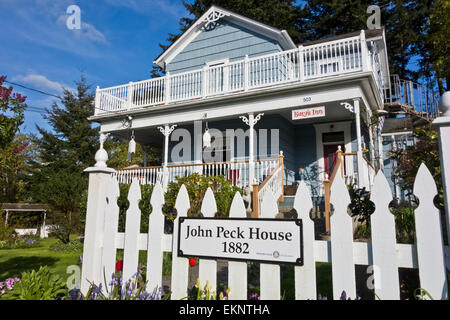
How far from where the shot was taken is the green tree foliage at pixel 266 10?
20.5 meters

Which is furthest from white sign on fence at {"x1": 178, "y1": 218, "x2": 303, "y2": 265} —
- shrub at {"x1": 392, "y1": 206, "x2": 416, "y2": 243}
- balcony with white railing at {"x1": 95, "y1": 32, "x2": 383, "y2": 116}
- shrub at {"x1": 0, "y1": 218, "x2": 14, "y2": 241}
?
shrub at {"x1": 0, "y1": 218, "x2": 14, "y2": 241}

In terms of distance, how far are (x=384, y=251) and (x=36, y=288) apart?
258cm

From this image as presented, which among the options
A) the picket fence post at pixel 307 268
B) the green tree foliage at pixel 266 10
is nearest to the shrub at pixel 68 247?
the picket fence post at pixel 307 268

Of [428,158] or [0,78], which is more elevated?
[0,78]

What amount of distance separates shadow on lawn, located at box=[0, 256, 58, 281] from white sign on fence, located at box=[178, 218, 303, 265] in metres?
4.17

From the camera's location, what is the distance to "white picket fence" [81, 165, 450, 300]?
1648 millimetres

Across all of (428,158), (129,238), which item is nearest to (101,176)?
(129,238)

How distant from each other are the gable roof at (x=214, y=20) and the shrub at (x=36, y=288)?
11.4m

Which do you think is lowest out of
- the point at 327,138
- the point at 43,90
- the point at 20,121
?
the point at 20,121

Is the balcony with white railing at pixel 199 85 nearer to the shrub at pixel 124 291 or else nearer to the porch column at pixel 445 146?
the porch column at pixel 445 146

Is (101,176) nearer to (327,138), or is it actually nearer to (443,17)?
(327,138)

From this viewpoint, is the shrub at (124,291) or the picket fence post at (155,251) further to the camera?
the picket fence post at (155,251)
